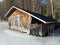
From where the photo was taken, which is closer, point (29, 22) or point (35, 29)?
point (35, 29)

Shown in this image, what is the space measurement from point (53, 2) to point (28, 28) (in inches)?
727

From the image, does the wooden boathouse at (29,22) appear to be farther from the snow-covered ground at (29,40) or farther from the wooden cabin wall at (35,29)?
the snow-covered ground at (29,40)

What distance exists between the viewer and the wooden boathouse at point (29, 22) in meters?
16.2

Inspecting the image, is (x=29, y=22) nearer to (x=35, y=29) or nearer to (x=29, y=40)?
(x=35, y=29)

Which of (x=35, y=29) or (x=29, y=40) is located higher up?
(x=35, y=29)

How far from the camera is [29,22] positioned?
17.4 meters

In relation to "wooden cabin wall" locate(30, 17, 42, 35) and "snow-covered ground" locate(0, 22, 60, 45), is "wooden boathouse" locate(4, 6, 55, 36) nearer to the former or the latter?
"wooden cabin wall" locate(30, 17, 42, 35)

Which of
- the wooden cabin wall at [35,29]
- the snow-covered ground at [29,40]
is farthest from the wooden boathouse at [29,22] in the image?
the snow-covered ground at [29,40]

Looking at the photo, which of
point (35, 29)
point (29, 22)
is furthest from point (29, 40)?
point (29, 22)

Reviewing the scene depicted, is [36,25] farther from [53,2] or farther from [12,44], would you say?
[53,2]

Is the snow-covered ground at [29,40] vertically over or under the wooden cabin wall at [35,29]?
under

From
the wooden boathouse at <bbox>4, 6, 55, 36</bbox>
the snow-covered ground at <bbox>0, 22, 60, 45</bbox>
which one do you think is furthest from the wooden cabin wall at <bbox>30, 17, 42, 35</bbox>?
the snow-covered ground at <bbox>0, 22, 60, 45</bbox>

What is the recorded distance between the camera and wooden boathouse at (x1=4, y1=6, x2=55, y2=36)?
1620 centimetres

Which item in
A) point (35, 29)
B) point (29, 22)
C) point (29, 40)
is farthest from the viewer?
point (29, 22)
